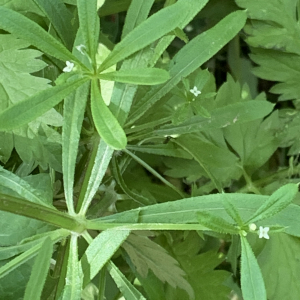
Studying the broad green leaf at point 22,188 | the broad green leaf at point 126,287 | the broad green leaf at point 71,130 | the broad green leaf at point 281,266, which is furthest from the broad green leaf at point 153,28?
the broad green leaf at point 281,266

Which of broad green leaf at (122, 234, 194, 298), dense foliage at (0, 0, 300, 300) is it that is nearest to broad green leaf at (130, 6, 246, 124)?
dense foliage at (0, 0, 300, 300)

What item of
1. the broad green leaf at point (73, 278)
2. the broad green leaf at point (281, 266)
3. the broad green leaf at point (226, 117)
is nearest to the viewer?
the broad green leaf at point (73, 278)

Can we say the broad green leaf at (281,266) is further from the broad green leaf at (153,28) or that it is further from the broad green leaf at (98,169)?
the broad green leaf at (153,28)

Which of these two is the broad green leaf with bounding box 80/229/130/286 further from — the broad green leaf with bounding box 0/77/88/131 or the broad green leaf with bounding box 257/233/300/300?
the broad green leaf with bounding box 257/233/300/300

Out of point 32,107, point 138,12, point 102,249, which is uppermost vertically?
point 138,12

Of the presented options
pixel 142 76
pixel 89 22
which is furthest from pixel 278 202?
pixel 89 22

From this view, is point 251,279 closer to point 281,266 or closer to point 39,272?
point 39,272
